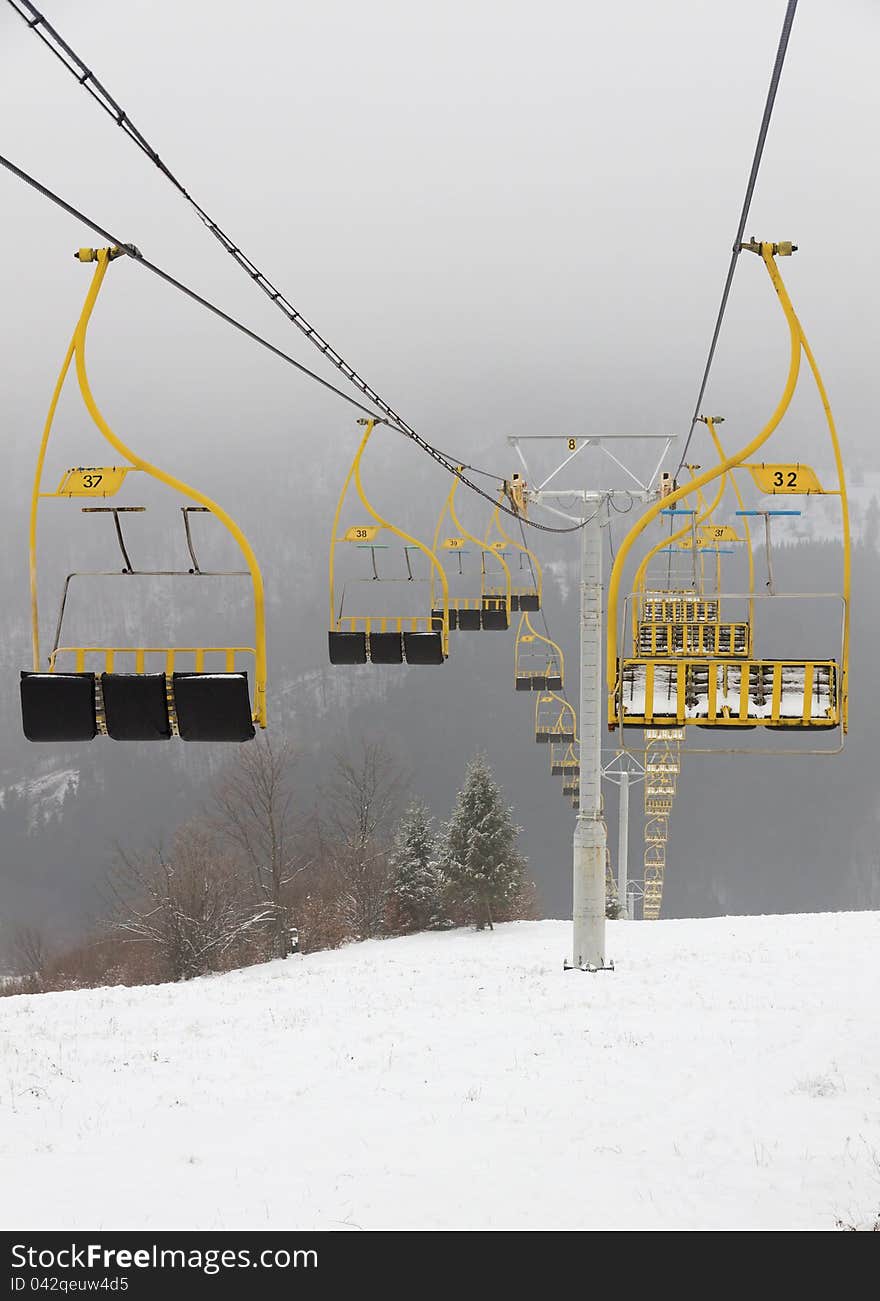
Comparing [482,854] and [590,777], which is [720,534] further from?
[482,854]

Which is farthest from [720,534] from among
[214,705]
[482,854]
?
[482,854]

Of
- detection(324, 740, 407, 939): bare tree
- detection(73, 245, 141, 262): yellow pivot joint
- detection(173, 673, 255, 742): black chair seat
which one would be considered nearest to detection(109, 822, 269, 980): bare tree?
detection(324, 740, 407, 939): bare tree

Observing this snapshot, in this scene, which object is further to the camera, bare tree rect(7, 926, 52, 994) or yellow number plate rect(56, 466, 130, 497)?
bare tree rect(7, 926, 52, 994)

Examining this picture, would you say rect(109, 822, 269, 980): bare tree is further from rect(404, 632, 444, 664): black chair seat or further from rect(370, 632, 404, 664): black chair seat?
rect(404, 632, 444, 664): black chair seat

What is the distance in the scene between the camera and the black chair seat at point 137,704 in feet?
24.2

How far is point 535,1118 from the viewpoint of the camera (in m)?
8.06

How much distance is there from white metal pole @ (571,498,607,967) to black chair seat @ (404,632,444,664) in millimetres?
2697

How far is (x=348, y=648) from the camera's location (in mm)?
16688

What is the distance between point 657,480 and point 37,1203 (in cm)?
1369

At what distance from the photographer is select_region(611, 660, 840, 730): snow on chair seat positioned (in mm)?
8148

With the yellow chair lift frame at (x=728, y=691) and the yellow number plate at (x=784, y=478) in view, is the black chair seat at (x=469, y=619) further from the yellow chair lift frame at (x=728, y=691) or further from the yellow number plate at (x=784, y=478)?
the yellow number plate at (x=784, y=478)

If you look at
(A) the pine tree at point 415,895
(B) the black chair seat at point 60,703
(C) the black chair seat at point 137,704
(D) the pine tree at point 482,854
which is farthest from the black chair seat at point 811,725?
(A) the pine tree at point 415,895

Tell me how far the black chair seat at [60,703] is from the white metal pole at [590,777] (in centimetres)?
930

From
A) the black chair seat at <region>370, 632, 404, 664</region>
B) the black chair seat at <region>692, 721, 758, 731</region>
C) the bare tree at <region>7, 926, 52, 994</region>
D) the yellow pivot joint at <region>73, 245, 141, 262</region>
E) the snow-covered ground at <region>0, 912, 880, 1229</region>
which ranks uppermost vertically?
the yellow pivot joint at <region>73, 245, 141, 262</region>
